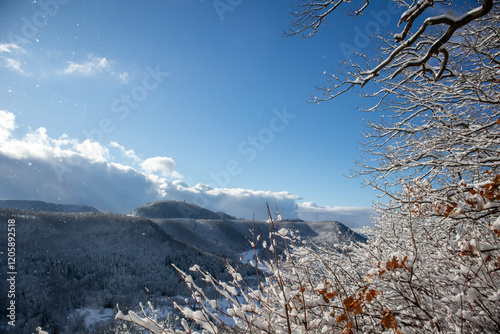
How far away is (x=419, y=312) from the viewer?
5.96ft

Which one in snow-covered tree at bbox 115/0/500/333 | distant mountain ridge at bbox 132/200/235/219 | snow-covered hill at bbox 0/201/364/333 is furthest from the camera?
distant mountain ridge at bbox 132/200/235/219

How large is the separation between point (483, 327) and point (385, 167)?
3811mm

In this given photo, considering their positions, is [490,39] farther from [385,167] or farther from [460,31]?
[385,167]

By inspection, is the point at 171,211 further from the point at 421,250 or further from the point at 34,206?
the point at 421,250
